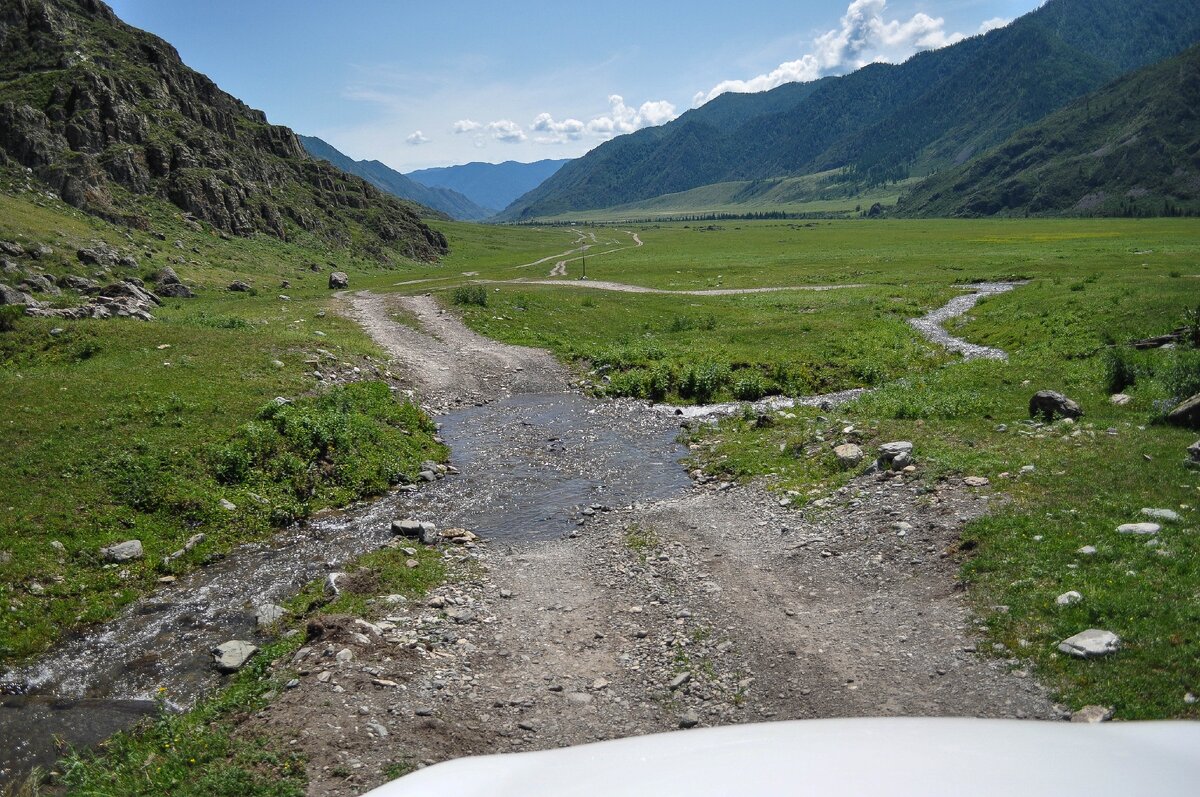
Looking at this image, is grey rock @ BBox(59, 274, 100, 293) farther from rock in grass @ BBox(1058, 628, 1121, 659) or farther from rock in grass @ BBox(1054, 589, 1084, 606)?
rock in grass @ BBox(1058, 628, 1121, 659)

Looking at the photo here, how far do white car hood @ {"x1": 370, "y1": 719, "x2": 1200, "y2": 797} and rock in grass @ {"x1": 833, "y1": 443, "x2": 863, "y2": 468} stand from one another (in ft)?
43.0

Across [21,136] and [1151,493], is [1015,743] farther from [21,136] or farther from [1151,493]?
[21,136]

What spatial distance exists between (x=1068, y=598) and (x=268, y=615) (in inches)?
561

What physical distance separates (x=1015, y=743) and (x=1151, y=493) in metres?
12.0

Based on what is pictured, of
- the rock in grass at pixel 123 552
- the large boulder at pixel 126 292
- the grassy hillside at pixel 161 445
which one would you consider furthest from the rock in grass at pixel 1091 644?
the large boulder at pixel 126 292

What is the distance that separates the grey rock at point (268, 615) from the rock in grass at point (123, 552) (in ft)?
13.1

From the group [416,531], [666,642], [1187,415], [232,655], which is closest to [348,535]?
[416,531]

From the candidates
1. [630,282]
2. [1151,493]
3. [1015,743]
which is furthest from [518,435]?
[630,282]

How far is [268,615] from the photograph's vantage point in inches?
503

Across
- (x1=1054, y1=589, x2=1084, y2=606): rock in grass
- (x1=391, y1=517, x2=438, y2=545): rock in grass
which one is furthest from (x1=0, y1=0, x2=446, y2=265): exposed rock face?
(x1=1054, y1=589, x2=1084, y2=606): rock in grass

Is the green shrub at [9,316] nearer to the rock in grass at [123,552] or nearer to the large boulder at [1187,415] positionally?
the rock in grass at [123,552]

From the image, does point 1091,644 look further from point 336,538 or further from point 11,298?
point 11,298

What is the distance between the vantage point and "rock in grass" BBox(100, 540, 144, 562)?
48.1 feet

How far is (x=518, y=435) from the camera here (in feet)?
83.6
